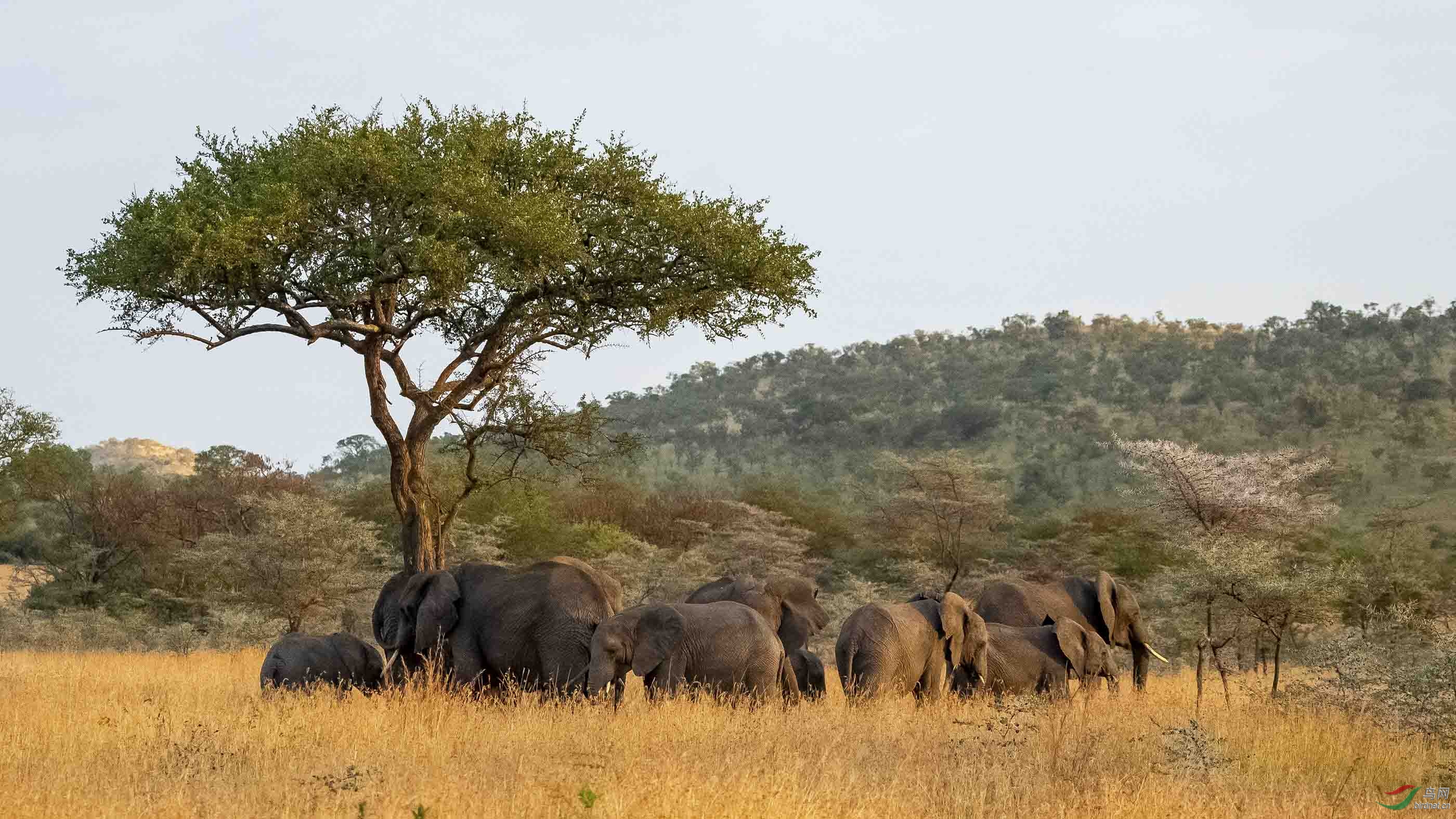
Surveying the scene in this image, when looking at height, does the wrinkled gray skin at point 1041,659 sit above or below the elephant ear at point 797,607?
below

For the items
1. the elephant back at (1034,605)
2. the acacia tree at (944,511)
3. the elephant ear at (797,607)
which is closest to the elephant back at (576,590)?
the elephant ear at (797,607)

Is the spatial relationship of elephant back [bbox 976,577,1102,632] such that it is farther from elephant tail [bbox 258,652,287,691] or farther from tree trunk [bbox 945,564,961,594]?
tree trunk [bbox 945,564,961,594]

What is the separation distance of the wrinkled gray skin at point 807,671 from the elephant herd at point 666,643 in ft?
0.07

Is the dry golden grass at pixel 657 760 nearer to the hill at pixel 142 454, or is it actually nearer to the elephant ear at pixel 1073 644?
the elephant ear at pixel 1073 644

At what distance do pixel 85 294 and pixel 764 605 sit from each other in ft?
38.6

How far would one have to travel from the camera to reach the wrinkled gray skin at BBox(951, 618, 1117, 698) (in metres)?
17.7

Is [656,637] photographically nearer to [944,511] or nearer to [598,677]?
[598,677]

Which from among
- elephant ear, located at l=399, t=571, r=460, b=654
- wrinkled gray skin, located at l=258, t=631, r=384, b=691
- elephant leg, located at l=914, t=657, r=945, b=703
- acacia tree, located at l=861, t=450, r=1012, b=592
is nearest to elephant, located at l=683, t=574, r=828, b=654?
elephant leg, located at l=914, t=657, r=945, b=703

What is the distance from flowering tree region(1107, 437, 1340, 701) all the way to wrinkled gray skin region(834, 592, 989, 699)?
393 centimetres

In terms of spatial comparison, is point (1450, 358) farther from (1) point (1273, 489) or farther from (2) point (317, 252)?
(2) point (317, 252)

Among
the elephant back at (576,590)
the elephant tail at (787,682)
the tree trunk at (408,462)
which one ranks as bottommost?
the elephant tail at (787,682)

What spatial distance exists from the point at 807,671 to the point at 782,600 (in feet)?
3.90

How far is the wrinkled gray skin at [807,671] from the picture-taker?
1791 cm

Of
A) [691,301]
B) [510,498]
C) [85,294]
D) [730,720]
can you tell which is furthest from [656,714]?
[510,498]
